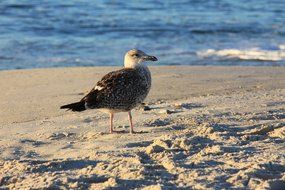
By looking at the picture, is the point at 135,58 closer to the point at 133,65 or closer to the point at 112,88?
the point at 133,65

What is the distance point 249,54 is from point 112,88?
9885mm

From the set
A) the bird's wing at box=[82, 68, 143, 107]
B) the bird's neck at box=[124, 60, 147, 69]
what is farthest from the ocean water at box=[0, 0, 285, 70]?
the bird's wing at box=[82, 68, 143, 107]

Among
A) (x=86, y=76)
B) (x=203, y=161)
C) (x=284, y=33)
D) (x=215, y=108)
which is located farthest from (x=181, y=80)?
(x=284, y=33)

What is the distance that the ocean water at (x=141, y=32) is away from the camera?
16484 millimetres

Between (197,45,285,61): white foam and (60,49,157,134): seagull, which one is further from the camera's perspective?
(197,45,285,61): white foam

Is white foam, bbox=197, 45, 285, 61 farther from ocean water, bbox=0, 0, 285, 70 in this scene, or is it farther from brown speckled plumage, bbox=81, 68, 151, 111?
brown speckled plumage, bbox=81, 68, 151, 111

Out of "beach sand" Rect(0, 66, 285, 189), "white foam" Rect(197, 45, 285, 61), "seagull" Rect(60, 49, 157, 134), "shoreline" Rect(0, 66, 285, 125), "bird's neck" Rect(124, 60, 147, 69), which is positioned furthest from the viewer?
"white foam" Rect(197, 45, 285, 61)

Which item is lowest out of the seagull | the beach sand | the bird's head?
the beach sand

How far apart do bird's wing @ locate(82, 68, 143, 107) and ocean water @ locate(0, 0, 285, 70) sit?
24.4 ft

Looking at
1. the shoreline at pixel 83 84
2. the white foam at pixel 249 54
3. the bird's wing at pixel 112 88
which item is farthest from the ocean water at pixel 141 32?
the bird's wing at pixel 112 88

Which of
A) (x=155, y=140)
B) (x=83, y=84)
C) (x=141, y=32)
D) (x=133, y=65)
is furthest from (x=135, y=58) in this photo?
(x=141, y=32)

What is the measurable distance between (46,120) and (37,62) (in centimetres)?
707

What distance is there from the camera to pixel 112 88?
7.78m

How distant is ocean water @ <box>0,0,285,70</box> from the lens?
16484 millimetres
